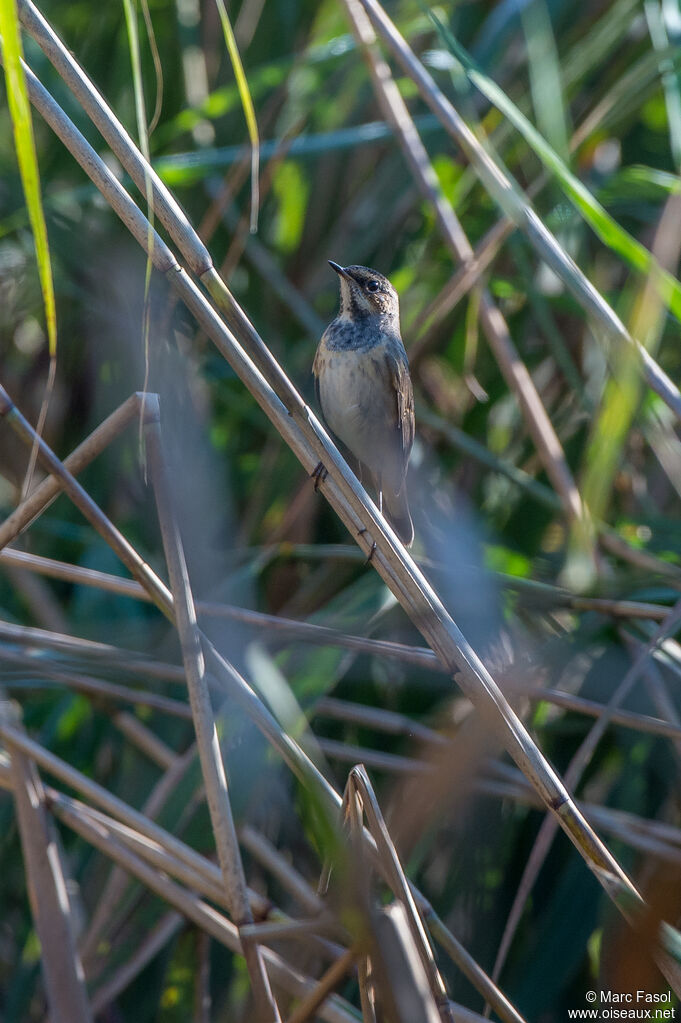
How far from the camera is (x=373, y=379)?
8.79 feet

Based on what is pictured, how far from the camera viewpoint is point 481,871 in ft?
7.74

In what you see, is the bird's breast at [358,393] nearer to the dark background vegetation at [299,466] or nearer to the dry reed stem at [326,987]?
the dark background vegetation at [299,466]

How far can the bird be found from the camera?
8.71ft

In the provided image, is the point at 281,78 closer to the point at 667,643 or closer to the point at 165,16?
the point at 165,16

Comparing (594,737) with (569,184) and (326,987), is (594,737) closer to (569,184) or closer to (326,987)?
(326,987)

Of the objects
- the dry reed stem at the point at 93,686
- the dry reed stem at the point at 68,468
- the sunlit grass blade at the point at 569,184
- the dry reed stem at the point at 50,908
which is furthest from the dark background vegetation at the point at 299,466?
the dry reed stem at the point at 68,468

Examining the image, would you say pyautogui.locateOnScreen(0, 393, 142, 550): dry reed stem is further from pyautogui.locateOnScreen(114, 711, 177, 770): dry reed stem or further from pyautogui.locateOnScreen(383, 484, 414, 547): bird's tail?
pyautogui.locateOnScreen(383, 484, 414, 547): bird's tail

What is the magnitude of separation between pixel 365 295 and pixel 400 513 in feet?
2.08

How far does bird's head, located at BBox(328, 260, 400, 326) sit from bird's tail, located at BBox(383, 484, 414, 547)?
1.70 ft

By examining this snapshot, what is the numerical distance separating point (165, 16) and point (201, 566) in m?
1.88

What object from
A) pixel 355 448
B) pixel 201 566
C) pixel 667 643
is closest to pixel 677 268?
pixel 355 448

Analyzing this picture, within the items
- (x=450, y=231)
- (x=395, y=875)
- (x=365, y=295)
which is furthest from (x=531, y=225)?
(x=395, y=875)

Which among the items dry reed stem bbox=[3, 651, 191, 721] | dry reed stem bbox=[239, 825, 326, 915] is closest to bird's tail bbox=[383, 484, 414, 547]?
dry reed stem bbox=[3, 651, 191, 721]

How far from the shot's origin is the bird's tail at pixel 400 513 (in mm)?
2691
